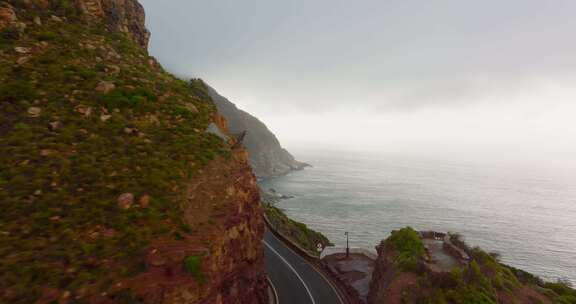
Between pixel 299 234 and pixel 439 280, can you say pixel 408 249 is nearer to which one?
pixel 439 280

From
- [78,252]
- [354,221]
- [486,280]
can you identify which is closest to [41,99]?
[78,252]

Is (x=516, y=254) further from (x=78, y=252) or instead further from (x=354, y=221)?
(x=78, y=252)

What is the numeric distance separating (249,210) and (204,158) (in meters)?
4.03

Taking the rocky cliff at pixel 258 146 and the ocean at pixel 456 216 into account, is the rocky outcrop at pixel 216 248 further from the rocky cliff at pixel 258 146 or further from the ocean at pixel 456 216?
the rocky cliff at pixel 258 146

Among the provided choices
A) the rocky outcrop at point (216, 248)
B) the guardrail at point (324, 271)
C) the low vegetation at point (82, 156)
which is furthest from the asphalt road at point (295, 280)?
the low vegetation at point (82, 156)

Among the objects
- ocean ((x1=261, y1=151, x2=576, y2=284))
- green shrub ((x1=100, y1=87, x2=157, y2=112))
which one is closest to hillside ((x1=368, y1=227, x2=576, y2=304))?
green shrub ((x1=100, y1=87, x2=157, y2=112))

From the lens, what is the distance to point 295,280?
973 inches

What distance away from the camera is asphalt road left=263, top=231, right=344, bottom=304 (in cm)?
2198

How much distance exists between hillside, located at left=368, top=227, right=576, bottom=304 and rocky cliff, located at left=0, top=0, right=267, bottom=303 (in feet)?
32.5

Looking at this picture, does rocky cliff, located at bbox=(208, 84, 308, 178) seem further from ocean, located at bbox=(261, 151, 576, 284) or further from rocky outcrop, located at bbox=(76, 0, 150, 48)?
rocky outcrop, located at bbox=(76, 0, 150, 48)

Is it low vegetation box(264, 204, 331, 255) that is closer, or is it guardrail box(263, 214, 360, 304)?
guardrail box(263, 214, 360, 304)

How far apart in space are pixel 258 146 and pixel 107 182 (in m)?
156

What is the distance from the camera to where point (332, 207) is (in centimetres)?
8612

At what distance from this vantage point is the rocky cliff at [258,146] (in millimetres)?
158000
